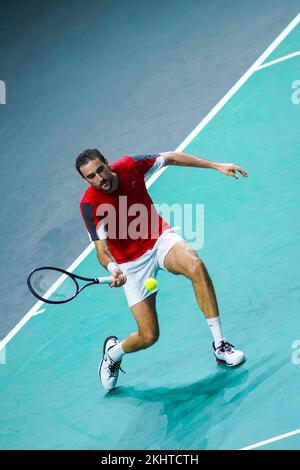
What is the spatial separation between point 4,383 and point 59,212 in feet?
9.10

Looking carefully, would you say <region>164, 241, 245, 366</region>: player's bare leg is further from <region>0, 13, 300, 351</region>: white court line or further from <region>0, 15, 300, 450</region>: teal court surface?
<region>0, 13, 300, 351</region>: white court line

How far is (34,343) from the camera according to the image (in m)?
9.78

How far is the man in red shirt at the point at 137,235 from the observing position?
26.2ft

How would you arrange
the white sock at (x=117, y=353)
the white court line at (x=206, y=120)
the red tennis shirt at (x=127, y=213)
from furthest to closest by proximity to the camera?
the white court line at (x=206, y=120) < the white sock at (x=117, y=353) < the red tennis shirt at (x=127, y=213)

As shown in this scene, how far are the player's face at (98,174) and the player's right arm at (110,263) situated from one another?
19.1 inches

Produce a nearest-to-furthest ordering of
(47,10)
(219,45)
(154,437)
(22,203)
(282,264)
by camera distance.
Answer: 1. (154,437)
2. (282,264)
3. (22,203)
4. (219,45)
5. (47,10)

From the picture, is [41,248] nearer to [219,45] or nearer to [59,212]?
[59,212]

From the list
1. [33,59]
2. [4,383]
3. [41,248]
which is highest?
[33,59]

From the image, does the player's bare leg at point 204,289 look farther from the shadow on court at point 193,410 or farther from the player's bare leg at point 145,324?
the player's bare leg at point 145,324

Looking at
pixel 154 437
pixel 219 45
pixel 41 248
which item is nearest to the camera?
pixel 154 437

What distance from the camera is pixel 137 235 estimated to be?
27.3 ft

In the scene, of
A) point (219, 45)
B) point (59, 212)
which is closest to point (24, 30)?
point (219, 45)

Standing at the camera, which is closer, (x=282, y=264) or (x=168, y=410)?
(x=168, y=410)

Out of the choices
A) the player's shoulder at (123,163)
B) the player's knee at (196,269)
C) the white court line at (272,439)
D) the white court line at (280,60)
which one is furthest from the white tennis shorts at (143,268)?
the white court line at (280,60)
